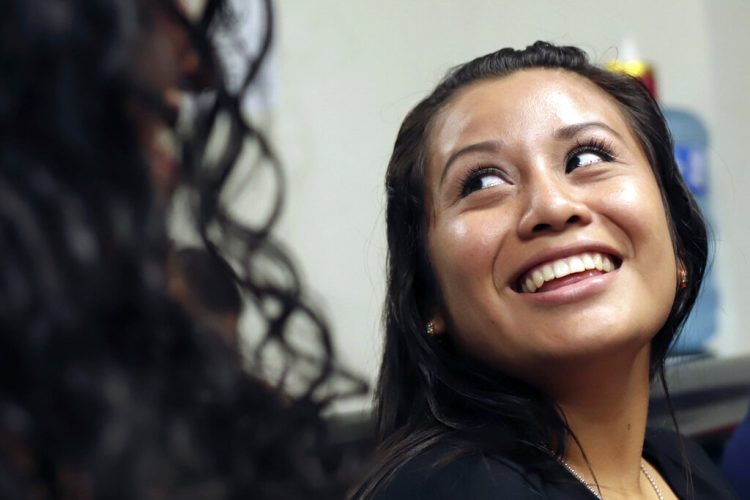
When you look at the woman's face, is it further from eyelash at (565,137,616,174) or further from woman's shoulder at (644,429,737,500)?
woman's shoulder at (644,429,737,500)

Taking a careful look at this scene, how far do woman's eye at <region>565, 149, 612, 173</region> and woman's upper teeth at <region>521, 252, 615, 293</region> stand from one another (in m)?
0.10

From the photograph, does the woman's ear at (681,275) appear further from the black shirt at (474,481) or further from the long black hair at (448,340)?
the black shirt at (474,481)

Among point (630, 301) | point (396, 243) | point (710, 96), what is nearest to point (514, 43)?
point (710, 96)

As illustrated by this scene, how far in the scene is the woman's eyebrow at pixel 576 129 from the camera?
1032 millimetres

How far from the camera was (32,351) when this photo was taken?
367 mm

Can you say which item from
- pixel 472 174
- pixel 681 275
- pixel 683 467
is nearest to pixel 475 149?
pixel 472 174

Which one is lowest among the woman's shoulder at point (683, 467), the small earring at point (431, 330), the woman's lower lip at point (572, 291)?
the woman's shoulder at point (683, 467)

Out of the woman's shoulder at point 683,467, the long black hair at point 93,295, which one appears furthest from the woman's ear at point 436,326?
the long black hair at point 93,295

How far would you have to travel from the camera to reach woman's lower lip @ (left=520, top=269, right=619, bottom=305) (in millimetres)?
958

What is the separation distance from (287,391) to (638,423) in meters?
0.73

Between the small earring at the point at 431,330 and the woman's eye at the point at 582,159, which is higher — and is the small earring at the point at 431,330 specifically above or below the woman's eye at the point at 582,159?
below

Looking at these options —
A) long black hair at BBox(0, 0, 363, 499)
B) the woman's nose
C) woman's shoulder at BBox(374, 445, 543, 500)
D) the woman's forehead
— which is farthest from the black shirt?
long black hair at BBox(0, 0, 363, 499)

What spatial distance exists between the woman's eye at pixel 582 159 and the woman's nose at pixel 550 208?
34mm

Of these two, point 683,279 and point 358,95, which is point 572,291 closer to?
point 683,279
